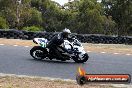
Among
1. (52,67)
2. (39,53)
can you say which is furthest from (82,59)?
(52,67)

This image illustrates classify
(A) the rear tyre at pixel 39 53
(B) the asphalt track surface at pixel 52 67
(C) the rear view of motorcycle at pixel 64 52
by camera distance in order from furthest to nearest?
(A) the rear tyre at pixel 39 53
(C) the rear view of motorcycle at pixel 64 52
(B) the asphalt track surface at pixel 52 67

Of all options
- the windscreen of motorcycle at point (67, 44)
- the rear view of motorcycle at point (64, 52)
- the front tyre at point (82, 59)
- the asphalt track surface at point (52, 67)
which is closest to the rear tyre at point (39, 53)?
the rear view of motorcycle at point (64, 52)

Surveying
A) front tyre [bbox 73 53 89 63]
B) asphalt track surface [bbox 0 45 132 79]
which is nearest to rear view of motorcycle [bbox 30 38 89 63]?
front tyre [bbox 73 53 89 63]

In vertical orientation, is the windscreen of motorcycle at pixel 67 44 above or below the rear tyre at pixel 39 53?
above

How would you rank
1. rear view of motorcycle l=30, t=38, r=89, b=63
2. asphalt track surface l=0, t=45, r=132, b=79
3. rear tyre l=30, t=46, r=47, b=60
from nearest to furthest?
asphalt track surface l=0, t=45, r=132, b=79
rear view of motorcycle l=30, t=38, r=89, b=63
rear tyre l=30, t=46, r=47, b=60

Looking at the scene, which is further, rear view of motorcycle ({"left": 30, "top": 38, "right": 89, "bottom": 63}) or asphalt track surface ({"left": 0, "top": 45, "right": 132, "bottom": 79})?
rear view of motorcycle ({"left": 30, "top": 38, "right": 89, "bottom": 63})

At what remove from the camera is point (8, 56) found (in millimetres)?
16875

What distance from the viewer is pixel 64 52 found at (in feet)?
52.3

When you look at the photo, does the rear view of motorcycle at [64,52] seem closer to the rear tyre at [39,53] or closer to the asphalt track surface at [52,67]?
the rear tyre at [39,53]

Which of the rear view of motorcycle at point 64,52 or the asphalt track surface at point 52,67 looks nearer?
the asphalt track surface at point 52,67

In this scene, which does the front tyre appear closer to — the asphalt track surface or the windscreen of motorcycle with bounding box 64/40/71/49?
the asphalt track surface

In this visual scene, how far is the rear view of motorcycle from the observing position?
1586 centimetres

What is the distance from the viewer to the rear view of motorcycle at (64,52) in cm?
1586

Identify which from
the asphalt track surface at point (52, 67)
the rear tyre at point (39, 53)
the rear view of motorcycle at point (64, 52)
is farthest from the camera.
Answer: the rear tyre at point (39, 53)
